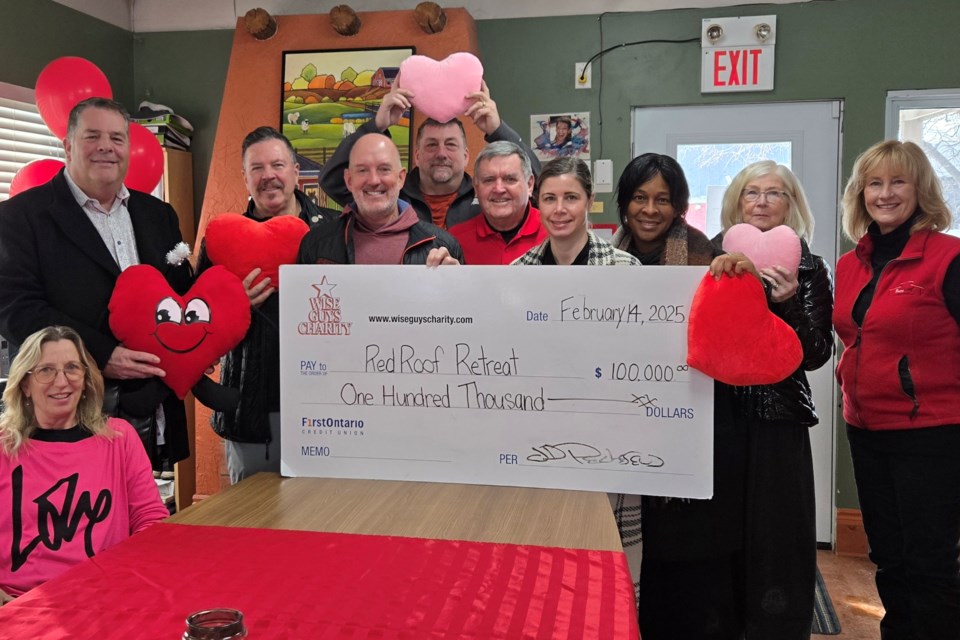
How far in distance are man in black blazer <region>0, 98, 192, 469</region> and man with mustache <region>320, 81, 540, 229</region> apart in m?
0.49

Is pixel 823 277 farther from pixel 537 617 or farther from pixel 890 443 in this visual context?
pixel 537 617

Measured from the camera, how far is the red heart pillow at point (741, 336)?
1413 mm

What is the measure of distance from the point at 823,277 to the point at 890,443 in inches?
26.1

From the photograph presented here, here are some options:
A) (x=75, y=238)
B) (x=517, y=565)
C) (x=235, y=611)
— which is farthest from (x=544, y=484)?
(x=75, y=238)

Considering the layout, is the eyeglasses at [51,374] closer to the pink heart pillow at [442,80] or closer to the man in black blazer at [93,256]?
the man in black blazer at [93,256]

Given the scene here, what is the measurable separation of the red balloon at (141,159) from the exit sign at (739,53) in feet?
7.52

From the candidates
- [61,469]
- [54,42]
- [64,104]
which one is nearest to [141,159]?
[64,104]

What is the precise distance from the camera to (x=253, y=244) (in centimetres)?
176

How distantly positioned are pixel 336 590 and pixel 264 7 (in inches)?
131

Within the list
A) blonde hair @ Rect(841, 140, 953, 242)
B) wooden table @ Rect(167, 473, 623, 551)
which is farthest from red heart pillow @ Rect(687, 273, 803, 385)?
blonde hair @ Rect(841, 140, 953, 242)

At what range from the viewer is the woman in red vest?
201 centimetres

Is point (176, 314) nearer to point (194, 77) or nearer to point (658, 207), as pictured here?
point (658, 207)

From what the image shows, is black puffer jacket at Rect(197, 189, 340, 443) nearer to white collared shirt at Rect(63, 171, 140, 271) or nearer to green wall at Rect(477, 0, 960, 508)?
white collared shirt at Rect(63, 171, 140, 271)
